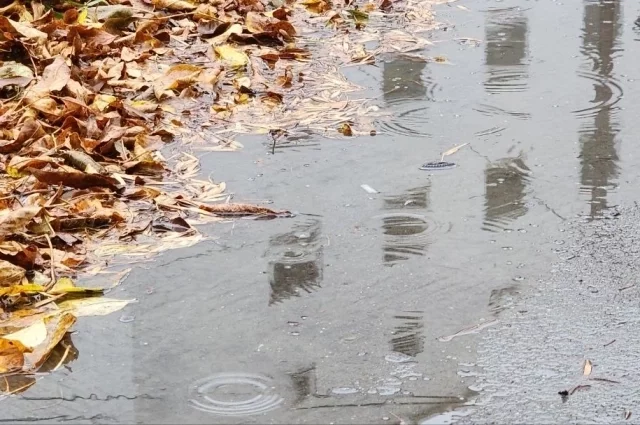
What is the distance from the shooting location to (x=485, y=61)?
4.98 m

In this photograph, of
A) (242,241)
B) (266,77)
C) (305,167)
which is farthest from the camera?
(266,77)

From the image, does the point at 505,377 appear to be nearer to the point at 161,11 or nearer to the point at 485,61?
the point at 485,61

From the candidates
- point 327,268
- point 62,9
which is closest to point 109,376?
point 327,268

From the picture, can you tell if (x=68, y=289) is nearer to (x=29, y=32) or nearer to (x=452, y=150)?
(x=452, y=150)

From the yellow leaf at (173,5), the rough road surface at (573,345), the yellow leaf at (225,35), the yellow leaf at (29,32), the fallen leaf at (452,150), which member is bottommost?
the rough road surface at (573,345)

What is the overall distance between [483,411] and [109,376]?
0.92m

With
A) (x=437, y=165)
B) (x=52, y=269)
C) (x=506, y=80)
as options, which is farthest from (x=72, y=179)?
(x=506, y=80)

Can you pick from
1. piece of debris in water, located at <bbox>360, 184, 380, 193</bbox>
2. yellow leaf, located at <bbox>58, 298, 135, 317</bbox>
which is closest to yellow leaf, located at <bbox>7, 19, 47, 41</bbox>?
piece of debris in water, located at <bbox>360, 184, 380, 193</bbox>

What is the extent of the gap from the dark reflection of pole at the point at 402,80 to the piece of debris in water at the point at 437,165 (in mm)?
795

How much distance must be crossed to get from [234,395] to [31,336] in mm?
604

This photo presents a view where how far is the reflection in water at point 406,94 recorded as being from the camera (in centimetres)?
415

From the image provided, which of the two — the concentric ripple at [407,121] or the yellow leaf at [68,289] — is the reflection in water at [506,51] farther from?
the yellow leaf at [68,289]

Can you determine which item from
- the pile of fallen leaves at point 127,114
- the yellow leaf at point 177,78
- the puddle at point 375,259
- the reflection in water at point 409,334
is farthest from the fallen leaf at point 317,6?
the reflection in water at point 409,334

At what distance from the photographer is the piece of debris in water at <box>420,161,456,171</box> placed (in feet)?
12.1
